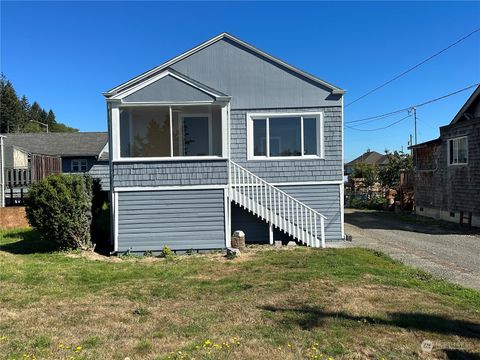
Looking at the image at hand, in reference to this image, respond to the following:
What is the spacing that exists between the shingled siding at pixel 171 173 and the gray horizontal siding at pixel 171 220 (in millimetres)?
256

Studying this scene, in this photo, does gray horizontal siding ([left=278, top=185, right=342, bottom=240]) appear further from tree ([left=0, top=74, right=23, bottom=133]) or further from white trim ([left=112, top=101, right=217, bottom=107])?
tree ([left=0, top=74, right=23, bottom=133])

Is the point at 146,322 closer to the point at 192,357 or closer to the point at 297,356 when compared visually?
the point at 192,357

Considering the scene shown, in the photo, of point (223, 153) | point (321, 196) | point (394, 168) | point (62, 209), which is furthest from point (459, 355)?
point (394, 168)

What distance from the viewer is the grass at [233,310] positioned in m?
4.09

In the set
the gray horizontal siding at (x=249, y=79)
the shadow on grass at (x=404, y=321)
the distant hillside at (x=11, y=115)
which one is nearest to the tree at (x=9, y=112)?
the distant hillside at (x=11, y=115)

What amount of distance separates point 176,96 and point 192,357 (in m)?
7.63

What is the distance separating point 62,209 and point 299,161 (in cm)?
645

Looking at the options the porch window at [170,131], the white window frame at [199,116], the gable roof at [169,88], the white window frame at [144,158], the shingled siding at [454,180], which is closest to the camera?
the white window frame at [144,158]

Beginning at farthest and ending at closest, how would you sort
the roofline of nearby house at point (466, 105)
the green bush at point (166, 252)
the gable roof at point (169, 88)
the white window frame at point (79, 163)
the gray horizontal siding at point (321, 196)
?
the white window frame at point (79, 163), the roofline of nearby house at point (466, 105), the gray horizontal siding at point (321, 196), the gable roof at point (169, 88), the green bush at point (166, 252)

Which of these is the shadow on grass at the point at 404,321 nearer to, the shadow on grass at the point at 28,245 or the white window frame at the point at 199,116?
the white window frame at the point at 199,116

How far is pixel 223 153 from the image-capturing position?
33.7 feet

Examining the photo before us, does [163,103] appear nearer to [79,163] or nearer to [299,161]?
[299,161]

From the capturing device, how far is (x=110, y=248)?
423 inches

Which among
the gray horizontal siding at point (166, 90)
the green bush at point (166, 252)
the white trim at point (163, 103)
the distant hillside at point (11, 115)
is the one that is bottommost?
the green bush at point (166, 252)
